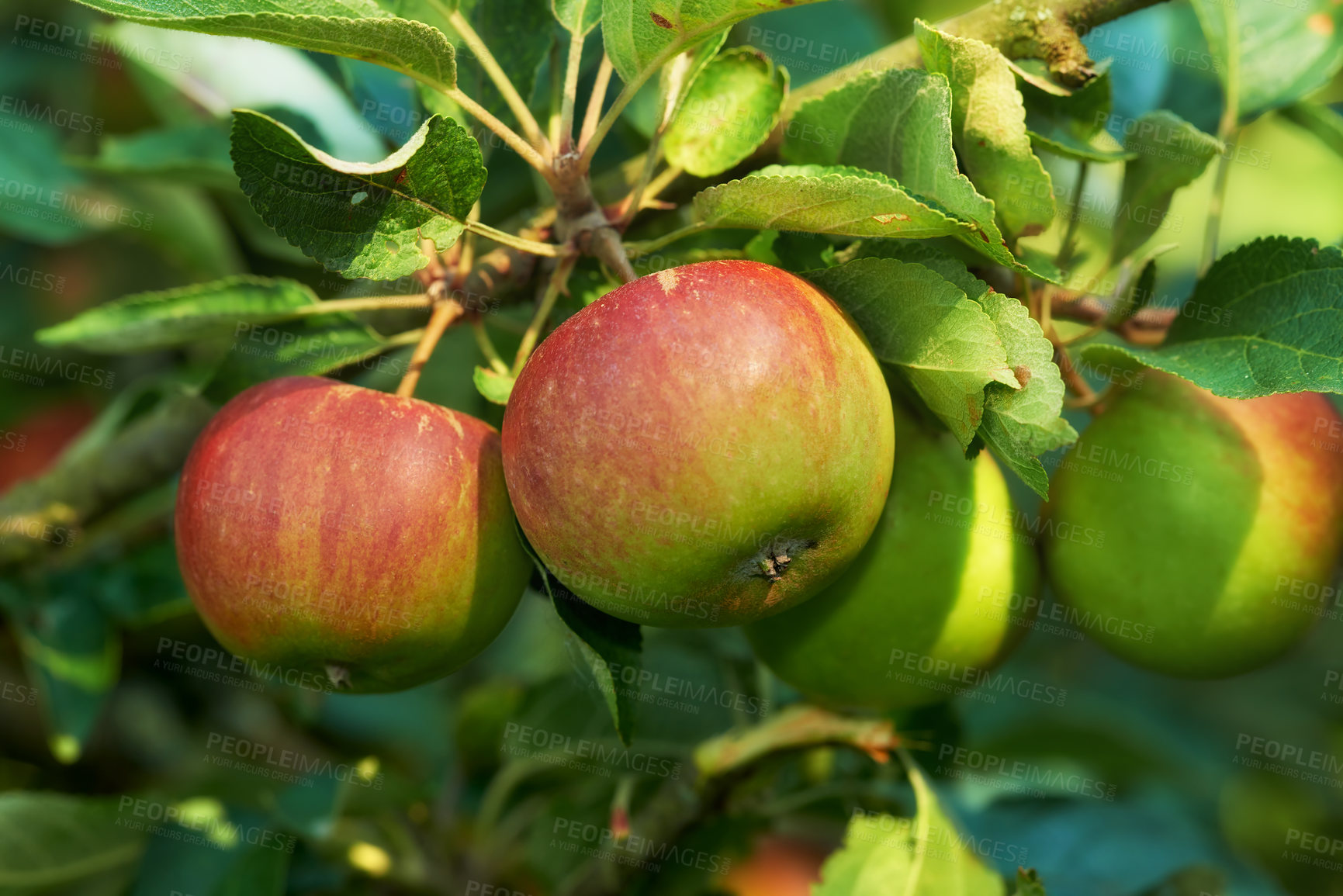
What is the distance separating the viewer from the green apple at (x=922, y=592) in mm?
1229

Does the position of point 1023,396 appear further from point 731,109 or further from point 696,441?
point 731,109

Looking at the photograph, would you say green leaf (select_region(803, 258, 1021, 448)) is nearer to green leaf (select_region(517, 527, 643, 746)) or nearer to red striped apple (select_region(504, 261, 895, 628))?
red striped apple (select_region(504, 261, 895, 628))

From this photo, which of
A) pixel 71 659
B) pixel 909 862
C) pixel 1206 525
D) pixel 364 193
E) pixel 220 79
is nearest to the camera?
pixel 364 193

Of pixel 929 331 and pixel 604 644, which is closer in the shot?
pixel 929 331

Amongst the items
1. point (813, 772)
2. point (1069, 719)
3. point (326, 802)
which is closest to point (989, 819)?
point (813, 772)

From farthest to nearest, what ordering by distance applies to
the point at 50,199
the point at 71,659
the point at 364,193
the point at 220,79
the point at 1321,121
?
the point at 50,199 < the point at 220,79 < the point at 71,659 < the point at 1321,121 < the point at 364,193

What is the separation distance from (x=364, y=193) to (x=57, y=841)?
132 centimetres

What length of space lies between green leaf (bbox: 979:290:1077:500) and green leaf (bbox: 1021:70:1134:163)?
27 centimetres

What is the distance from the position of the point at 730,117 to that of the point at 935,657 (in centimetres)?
69

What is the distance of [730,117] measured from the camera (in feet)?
3.97

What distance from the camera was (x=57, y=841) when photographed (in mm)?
1700

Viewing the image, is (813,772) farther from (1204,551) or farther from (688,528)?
(688,528)

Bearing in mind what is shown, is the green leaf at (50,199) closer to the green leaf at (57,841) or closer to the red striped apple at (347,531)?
the green leaf at (57,841)

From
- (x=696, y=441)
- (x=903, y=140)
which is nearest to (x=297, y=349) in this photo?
(x=696, y=441)
